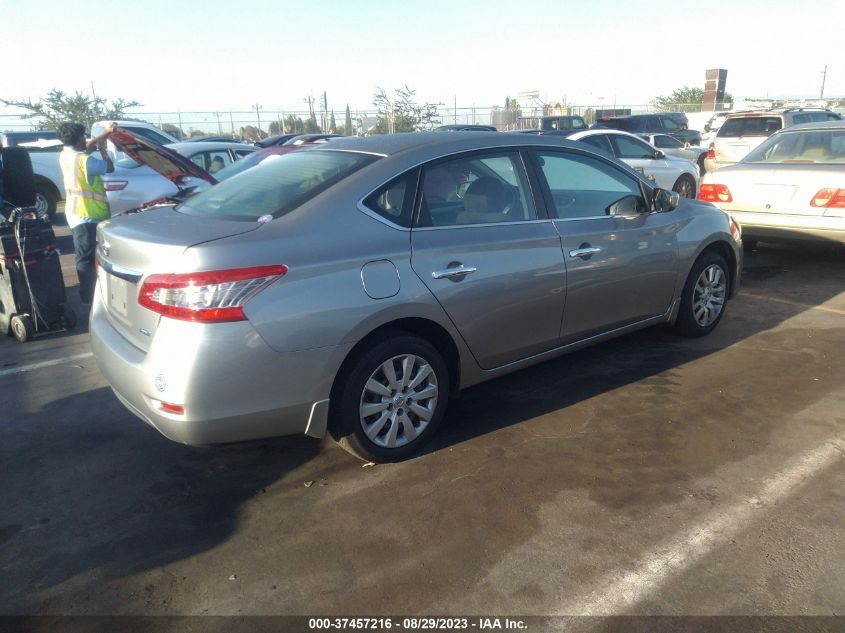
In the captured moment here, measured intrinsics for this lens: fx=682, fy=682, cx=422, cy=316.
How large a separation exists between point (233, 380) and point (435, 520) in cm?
112

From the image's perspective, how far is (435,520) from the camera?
315 cm

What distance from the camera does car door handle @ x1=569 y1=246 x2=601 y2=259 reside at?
4230 mm

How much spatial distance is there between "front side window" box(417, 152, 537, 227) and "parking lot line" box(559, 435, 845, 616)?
1931 mm

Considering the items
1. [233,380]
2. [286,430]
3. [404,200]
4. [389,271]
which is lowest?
[286,430]

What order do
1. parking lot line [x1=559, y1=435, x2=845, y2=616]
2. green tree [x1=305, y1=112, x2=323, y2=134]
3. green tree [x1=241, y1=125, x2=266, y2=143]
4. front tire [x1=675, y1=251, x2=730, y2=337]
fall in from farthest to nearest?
green tree [x1=305, y1=112, x2=323, y2=134]
green tree [x1=241, y1=125, x2=266, y2=143]
front tire [x1=675, y1=251, x2=730, y2=337]
parking lot line [x1=559, y1=435, x2=845, y2=616]

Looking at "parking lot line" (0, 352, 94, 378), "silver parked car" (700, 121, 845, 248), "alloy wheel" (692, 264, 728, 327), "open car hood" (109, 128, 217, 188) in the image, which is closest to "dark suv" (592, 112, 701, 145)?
"silver parked car" (700, 121, 845, 248)

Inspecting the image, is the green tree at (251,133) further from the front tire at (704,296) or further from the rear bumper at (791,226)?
the front tire at (704,296)

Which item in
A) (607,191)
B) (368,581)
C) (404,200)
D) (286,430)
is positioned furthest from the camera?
(607,191)

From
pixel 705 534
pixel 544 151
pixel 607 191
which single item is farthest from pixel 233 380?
pixel 607 191

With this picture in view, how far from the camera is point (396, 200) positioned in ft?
11.9

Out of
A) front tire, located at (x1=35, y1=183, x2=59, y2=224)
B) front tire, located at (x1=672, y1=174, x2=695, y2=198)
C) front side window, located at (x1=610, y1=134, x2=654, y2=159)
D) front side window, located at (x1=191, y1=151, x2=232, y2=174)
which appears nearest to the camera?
front side window, located at (x1=191, y1=151, x2=232, y2=174)

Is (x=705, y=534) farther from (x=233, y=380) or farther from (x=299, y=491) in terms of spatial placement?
(x=233, y=380)

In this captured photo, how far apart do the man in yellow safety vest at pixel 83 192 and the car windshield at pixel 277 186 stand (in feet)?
9.17

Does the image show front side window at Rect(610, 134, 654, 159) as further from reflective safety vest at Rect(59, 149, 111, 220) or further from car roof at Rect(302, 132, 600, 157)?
reflective safety vest at Rect(59, 149, 111, 220)
